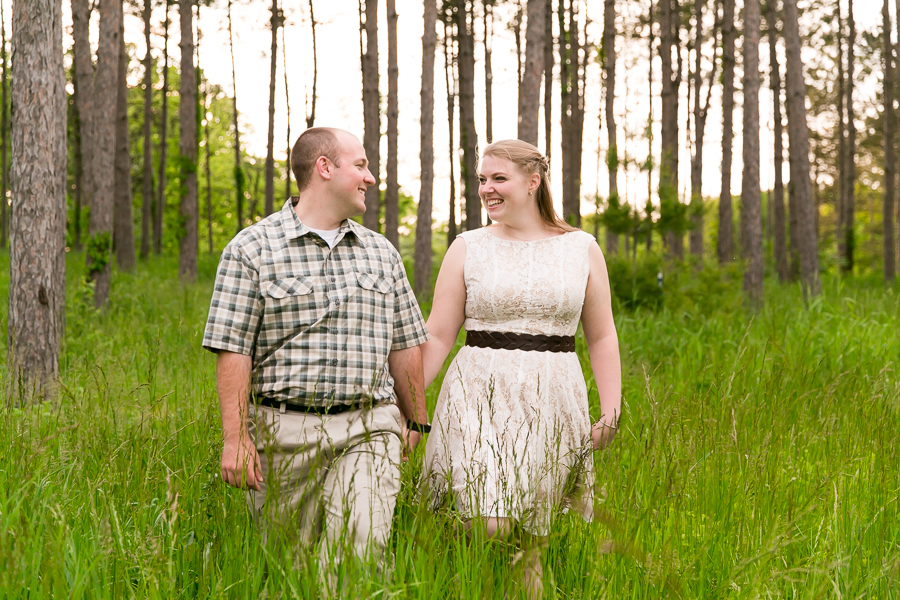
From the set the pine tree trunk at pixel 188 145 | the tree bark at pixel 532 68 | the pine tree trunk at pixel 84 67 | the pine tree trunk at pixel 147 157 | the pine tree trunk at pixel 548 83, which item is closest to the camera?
the tree bark at pixel 532 68

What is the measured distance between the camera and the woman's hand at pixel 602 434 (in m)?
2.83

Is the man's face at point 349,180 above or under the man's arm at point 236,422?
above

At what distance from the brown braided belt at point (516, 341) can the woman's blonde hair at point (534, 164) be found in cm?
54

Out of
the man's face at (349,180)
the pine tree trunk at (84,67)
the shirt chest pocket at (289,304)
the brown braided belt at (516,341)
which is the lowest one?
the brown braided belt at (516,341)

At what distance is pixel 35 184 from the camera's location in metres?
4.97

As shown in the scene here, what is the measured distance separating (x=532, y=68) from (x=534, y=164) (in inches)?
221

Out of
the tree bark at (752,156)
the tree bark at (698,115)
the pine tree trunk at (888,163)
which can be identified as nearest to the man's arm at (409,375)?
the tree bark at (752,156)

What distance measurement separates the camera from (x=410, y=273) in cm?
1819

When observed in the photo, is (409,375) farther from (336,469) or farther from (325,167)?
(325,167)

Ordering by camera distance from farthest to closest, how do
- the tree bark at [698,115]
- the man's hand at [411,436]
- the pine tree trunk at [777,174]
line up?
the pine tree trunk at [777,174] < the tree bark at [698,115] < the man's hand at [411,436]

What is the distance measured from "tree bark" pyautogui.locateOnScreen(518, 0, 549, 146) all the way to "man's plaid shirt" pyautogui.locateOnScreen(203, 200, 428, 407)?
570 cm

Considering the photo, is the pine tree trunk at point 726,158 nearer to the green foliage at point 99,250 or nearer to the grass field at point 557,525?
the green foliage at point 99,250

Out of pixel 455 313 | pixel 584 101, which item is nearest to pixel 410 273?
pixel 584 101

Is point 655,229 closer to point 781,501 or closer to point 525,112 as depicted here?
point 525,112
